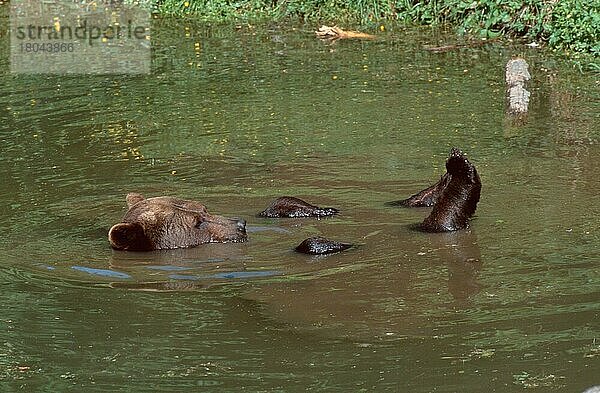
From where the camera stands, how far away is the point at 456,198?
720cm

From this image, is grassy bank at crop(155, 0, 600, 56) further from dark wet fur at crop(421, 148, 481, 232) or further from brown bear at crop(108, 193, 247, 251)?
brown bear at crop(108, 193, 247, 251)

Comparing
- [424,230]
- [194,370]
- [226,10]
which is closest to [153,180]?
[424,230]

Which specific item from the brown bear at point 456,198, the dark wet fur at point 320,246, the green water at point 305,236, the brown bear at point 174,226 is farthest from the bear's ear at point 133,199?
the brown bear at point 456,198

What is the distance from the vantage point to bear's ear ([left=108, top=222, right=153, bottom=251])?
715 cm

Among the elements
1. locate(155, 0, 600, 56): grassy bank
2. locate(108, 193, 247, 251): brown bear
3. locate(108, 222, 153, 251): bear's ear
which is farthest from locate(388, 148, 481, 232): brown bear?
locate(155, 0, 600, 56): grassy bank

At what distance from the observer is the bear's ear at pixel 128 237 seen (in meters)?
7.15

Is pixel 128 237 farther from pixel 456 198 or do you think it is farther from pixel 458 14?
pixel 458 14

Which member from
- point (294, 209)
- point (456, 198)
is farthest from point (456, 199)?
point (294, 209)

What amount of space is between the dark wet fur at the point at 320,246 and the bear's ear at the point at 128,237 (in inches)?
40.1

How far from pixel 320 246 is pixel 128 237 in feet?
4.01

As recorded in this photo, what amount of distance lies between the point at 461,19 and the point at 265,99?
198 inches

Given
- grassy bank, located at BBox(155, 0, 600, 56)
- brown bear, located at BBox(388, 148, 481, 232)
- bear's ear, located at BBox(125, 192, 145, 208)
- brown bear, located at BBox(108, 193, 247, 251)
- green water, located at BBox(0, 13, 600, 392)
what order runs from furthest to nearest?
grassy bank, located at BBox(155, 0, 600, 56) < bear's ear, located at BBox(125, 192, 145, 208) < brown bear, located at BBox(108, 193, 247, 251) < brown bear, located at BBox(388, 148, 481, 232) < green water, located at BBox(0, 13, 600, 392)

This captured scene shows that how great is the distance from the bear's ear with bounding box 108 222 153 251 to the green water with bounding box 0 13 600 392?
0.12 meters

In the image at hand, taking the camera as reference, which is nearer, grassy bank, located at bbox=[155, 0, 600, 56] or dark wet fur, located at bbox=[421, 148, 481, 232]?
dark wet fur, located at bbox=[421, 148, 481, 232]
